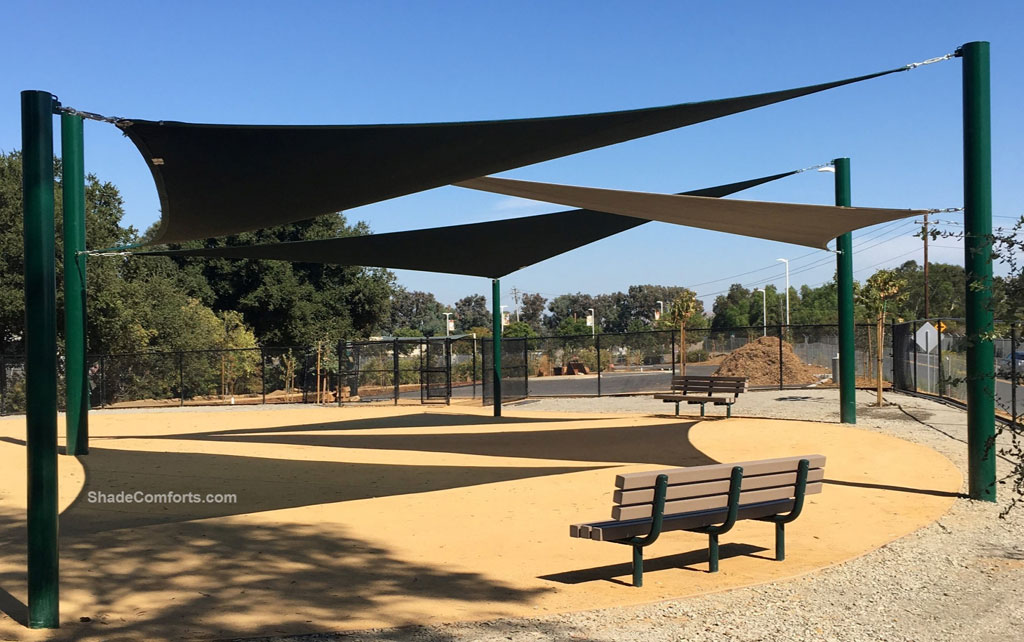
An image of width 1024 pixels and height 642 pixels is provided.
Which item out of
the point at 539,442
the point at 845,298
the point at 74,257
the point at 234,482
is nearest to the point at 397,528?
the point at 234,482

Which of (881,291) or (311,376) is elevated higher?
(881,291)

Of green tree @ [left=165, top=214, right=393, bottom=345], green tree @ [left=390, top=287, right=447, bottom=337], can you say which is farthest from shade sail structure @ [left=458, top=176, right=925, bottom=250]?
green tree @ [left=390, top=287, right=447, bottom=337]

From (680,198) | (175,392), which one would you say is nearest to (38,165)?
(680,198)

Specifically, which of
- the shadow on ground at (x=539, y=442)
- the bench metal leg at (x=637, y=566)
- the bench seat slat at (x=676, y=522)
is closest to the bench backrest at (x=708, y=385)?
the shadow on ground at (x=539, y=442)

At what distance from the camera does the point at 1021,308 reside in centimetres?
296

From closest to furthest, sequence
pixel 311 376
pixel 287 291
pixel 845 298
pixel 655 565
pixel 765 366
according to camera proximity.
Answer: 1. pixel 655 565
2. pixel 845 298
3. pixel 765 366
4. pixel 311 376
5. pixel 287 291

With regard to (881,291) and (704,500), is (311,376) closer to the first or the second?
(881,291)

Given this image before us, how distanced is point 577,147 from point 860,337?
1010 inches

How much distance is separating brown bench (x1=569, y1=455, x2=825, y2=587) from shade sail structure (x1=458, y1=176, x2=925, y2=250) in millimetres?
3203

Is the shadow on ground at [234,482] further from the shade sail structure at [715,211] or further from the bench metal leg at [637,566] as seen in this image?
the bench metal leg at [637,566]

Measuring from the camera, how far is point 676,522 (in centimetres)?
486

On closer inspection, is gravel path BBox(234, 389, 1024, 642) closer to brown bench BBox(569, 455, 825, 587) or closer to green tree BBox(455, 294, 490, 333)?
brown bench BBox(569, 455, 825, 587)

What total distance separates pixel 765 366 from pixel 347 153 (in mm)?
21345

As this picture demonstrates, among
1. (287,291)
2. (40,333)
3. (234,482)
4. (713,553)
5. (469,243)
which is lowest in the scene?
(234,482)
